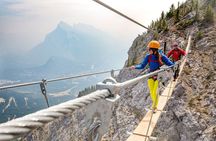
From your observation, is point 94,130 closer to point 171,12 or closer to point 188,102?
point 188,102

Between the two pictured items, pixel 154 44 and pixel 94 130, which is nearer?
pixel 94 130

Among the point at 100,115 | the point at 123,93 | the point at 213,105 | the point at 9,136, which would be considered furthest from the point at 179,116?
the point at 9,136

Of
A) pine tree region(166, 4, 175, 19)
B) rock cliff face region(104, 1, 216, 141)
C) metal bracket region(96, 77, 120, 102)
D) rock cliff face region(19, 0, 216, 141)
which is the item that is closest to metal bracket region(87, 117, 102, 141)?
metal bracket region(96, 77, 120, 102)

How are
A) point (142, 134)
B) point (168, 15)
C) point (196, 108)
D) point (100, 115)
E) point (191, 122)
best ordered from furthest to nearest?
1. point (168, 15)
2. point (196, 108)
3. point (191, 122)
4. point (142, 134)
5. point (100, 115)

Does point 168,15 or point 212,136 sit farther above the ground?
point 168,15

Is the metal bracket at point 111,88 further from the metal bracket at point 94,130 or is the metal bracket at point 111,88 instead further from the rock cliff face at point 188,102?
the rock cliff face at point 188,102

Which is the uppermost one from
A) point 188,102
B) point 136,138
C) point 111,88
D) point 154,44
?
point 154,44

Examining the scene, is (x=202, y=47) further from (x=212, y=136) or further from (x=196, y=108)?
(x=212, y=136)

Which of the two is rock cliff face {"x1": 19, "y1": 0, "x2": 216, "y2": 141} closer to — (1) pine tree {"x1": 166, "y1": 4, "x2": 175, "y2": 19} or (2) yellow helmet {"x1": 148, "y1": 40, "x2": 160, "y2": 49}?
(2) yellow helmet {"x1": 148, "y1": 40, "x2": 160, "y2": 49}

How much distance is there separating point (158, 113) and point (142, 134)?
202cm

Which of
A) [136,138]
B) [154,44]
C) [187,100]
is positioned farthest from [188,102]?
[136,138]

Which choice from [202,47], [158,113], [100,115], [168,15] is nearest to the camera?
[100,115]

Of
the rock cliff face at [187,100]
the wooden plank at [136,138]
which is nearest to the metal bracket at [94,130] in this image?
the wooden plank at [136,138]

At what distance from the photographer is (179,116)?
11.8 metres
